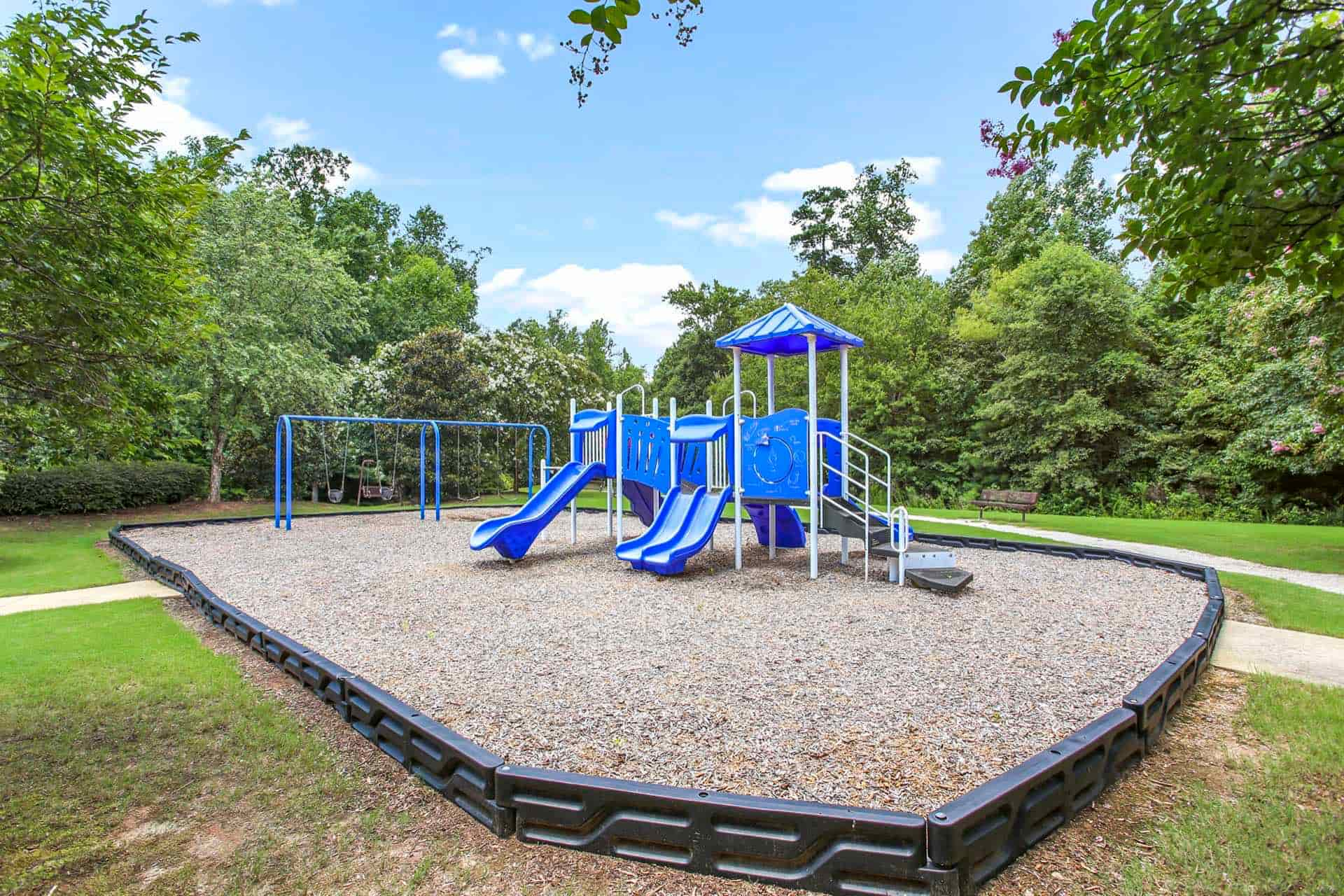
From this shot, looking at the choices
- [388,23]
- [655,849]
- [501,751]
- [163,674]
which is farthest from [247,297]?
[655,849]

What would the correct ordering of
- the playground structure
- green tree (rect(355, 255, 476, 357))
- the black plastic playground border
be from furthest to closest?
green tree (rect(355, 255, 476, 357)) → the playground structure → the black plastic playground border

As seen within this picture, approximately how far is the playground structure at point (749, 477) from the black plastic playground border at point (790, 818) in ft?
12.9

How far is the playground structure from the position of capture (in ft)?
23.7

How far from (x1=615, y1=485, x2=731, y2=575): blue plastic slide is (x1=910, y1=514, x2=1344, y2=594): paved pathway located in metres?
5.73

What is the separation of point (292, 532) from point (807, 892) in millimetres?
11694

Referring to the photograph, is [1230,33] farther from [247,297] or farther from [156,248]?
[247,297]

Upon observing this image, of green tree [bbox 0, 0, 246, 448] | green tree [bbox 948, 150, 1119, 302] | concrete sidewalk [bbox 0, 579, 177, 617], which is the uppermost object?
green tree [bbox 948, 150, 1119, 302]

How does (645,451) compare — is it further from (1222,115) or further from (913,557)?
(1222,115)

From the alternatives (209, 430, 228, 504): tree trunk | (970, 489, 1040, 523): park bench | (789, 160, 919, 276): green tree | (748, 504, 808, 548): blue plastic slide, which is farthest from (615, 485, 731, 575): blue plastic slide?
(789, 160, 919, 276): green tree

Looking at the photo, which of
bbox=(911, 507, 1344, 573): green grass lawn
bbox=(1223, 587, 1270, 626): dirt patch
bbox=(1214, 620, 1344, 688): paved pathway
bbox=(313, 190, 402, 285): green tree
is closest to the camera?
bbox=(1214, 620, 1344, 688): paved pathway

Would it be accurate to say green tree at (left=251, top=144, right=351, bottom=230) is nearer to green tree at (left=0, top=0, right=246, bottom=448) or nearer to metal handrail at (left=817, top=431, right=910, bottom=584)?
metal handrail at (left=817, top=431, right=910, bottom=584)

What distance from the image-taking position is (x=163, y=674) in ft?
14.2

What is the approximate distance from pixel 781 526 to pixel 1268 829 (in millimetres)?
6888

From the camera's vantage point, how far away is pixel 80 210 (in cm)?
255
